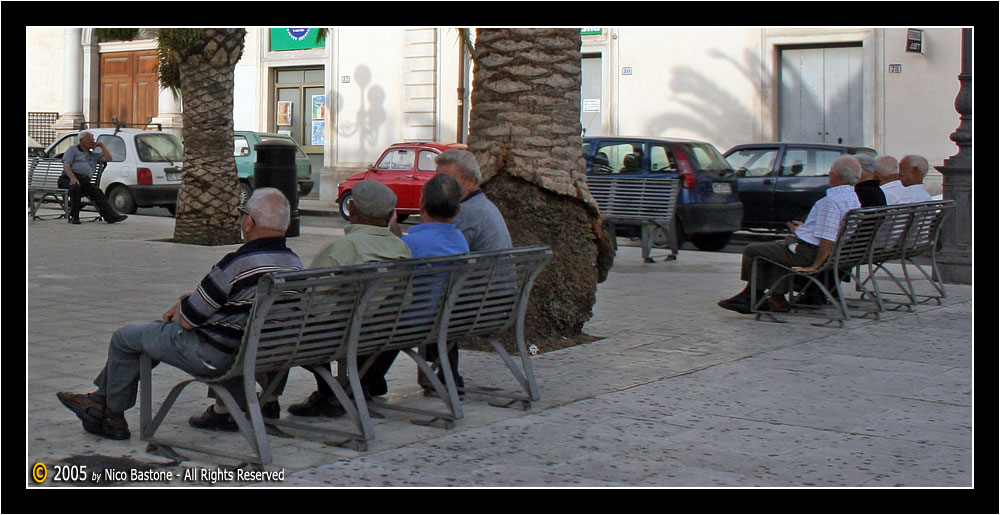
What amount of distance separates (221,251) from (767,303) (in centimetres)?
695

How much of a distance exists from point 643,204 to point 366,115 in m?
16.2

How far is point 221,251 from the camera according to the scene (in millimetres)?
14258

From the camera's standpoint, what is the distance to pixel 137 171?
797 inches

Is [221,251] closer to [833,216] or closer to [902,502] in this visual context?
[833,216]

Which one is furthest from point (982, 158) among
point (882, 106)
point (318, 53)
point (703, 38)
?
point (318, 53)

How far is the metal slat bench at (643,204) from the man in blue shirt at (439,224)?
7620 millimetres

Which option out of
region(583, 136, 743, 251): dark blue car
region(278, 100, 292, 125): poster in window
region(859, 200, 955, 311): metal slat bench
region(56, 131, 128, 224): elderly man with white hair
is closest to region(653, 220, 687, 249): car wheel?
region(583, 136, 743, 251): dark blue car

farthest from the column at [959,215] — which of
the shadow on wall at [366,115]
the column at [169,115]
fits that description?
the column at [169,115]

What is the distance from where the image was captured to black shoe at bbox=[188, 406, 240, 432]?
220 inches

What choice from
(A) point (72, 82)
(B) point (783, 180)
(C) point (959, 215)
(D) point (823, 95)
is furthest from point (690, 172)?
(A) point (72, 82)

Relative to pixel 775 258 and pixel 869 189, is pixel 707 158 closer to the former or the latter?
pixel 869 189

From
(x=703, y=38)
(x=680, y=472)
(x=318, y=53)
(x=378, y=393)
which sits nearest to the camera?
(x=680, y=472)

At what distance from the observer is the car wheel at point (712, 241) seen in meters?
16.0

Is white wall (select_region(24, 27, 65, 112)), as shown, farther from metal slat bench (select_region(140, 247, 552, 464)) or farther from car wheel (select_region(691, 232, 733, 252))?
metal slat bench (select_region(140, 247, 552, 464))
